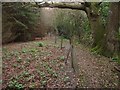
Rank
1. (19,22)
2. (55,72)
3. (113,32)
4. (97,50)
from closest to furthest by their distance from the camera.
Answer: (55,72), (113,32), (97,50), (19,22)

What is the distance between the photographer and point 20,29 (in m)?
13.9

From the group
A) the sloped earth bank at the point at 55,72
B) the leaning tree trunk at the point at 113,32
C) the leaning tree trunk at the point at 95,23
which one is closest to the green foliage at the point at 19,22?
the leaning tree trunk at the point at 95,23

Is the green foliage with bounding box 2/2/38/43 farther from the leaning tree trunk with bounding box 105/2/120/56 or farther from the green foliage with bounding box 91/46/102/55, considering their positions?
the leaning tree trunk with bounding box 105/2/120/56

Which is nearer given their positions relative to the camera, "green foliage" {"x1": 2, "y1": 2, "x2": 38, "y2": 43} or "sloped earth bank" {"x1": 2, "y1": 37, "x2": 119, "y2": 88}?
"sloped earth bank" {"x1": 2, "y1": 37, "x2": 119, "y2": 88}

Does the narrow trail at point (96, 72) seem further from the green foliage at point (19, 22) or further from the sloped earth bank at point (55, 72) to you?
the green foliage at point (19, 22)

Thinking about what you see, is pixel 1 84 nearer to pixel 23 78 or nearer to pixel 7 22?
pixel 23 78

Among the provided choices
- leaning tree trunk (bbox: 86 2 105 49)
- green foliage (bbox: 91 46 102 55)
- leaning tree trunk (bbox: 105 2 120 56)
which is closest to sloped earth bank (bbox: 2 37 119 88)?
green foliage (bbox: 91 46 102 55)

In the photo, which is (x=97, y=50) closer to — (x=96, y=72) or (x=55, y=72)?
(x=96, y=72)

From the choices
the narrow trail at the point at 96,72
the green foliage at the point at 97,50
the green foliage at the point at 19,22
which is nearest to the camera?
the narrow trail at the point at 96,72

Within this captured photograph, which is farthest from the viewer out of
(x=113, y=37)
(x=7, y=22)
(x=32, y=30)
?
(x=32, y=30)

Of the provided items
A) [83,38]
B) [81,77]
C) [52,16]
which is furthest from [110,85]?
[52,16]

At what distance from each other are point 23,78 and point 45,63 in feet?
5.36

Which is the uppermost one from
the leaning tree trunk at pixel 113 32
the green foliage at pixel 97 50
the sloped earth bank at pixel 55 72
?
the leaning tree trunk at pixel 113 32

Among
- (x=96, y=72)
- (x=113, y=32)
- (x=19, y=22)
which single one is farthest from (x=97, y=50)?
(x=19, y=22)
